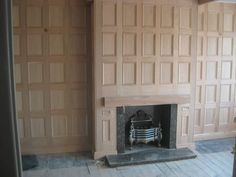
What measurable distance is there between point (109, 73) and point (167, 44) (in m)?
1.06

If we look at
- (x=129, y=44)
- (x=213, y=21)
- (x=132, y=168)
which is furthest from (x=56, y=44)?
(x=213, y=21)

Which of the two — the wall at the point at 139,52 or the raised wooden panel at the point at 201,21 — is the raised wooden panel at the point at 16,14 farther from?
the raised wooden panel at the point at 201,21

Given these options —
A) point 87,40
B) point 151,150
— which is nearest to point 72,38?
point 87,40

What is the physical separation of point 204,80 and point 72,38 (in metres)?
2.53

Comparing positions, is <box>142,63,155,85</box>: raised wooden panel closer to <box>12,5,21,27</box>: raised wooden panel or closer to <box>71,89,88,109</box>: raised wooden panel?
<box>71,89,88,109</box>: raised wooden panel

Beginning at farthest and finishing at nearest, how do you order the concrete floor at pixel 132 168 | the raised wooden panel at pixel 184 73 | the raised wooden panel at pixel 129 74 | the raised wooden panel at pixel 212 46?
the raised wooden panel at pixel 212 46
the raised wooden panel at pixel 184 73
the raised wooden panel at pixel 129 74
the concrete floor at pixel 132 168

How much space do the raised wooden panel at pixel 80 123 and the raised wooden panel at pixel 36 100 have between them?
557 millimetres

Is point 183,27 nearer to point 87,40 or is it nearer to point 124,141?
point 87,40

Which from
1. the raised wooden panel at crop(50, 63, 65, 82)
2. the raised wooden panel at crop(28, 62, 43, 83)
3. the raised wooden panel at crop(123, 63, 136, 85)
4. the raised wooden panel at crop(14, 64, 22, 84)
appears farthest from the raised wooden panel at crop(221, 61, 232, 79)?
the raised wooden panel at crop(14, 64, 22, 84)

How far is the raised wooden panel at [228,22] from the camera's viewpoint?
189 inches

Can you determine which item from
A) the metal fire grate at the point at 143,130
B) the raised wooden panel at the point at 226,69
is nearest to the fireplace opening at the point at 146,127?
the metal fire grate at the point at 143,130

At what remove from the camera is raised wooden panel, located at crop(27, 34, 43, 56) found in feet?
13.3

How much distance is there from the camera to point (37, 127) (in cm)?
427

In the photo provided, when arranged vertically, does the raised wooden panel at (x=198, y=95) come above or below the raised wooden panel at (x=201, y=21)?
below
